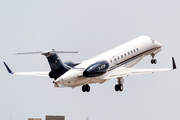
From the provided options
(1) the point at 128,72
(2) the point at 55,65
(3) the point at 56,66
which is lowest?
(1) the point at 128,72

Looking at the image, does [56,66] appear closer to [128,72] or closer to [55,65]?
[55,65]

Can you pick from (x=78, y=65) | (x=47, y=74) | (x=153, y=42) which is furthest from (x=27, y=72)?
(x=153, y=42)

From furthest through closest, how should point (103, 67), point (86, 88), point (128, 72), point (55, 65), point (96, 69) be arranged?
point (86, 88) → point (128, 72) → point (103, 67) → point (96, 69) → point (55, 65)

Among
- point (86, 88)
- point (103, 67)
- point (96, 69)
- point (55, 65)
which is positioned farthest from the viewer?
point (86, 88)

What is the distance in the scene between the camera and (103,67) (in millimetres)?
71625

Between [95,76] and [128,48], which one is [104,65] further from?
[128,48]

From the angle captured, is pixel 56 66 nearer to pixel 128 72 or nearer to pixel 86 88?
pixel 86 88

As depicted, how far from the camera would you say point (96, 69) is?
231 ft

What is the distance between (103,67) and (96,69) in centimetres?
153

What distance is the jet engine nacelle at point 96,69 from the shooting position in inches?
2747

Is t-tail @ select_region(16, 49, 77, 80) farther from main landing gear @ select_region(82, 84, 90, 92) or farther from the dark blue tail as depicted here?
main landing gear @ select_region(82, 84, 90, 92)

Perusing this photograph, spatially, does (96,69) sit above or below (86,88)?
above

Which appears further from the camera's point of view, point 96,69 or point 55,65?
point 96,69

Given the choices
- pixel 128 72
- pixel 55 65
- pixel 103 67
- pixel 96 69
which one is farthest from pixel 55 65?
pixel 128 72
